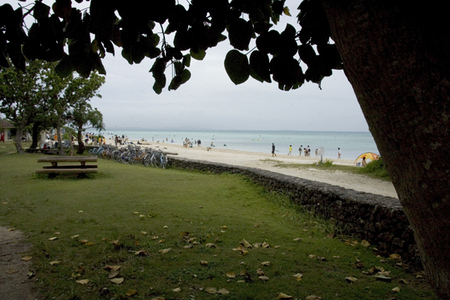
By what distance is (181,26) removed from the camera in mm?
2404

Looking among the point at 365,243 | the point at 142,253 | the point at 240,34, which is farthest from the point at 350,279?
the point at 240,34

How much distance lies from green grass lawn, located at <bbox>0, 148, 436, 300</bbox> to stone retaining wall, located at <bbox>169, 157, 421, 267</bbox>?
0.22m

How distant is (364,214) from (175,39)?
4.13 meters

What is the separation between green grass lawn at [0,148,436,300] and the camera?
3158 mm

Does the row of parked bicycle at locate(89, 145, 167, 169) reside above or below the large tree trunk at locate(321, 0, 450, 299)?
below

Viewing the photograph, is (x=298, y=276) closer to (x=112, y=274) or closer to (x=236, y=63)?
(x=112, y=274)

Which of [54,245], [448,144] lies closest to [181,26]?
[448,144]

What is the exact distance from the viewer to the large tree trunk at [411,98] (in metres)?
0.94

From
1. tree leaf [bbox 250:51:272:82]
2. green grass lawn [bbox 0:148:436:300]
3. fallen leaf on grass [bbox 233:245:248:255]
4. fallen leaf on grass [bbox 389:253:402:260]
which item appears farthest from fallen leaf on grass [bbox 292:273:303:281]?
tree leaf [bbox 250:51:272:82]

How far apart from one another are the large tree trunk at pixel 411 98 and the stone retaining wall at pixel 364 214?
3.62 m

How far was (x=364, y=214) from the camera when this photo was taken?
16.6 feet

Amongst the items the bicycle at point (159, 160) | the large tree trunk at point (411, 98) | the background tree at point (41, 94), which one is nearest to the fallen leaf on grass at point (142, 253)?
the large tree trunk at point (411, 98)

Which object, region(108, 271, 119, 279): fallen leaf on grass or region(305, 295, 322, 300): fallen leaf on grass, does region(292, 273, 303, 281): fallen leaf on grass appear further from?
region(108, 271, 119, 279): fallen leaf on grass

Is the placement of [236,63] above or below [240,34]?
below
